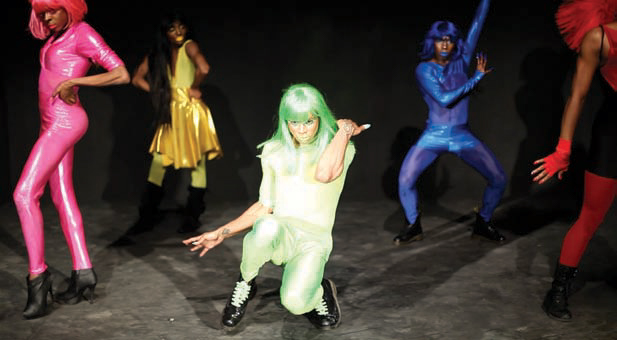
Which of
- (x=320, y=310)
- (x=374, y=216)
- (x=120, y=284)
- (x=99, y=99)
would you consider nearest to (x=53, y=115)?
(x=120, y=284)

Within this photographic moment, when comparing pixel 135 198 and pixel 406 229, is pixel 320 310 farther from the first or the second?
pixel 135 198

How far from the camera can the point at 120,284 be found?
14.2 feet

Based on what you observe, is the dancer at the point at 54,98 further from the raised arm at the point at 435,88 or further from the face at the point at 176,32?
the raised arm at the point at 435,88

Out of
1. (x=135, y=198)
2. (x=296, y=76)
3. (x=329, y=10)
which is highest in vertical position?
(x=329, y=10)

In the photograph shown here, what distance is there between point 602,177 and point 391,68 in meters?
2.78

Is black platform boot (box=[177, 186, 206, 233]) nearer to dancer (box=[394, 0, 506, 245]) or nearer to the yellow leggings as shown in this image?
the yellow leggings

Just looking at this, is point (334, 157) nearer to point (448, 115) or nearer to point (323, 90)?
point (448, 115)

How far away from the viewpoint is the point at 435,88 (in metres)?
4.78

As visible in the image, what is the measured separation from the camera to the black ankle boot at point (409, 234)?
5.07 metres

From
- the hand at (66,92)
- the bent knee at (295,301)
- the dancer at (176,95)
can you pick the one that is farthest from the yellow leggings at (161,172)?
the bent knee at (295,301)

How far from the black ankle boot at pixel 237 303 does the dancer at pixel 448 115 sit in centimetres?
168

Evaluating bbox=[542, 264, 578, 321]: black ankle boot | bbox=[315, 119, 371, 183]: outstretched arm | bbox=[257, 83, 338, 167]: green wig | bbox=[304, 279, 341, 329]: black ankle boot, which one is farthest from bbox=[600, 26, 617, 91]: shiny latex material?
bbox=[304, 279, 341, 329]: black ankle boot

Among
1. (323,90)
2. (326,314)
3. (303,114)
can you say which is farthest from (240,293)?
(323,90)

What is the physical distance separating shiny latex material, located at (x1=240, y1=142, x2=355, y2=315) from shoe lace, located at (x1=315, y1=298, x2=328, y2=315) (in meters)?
0.09
